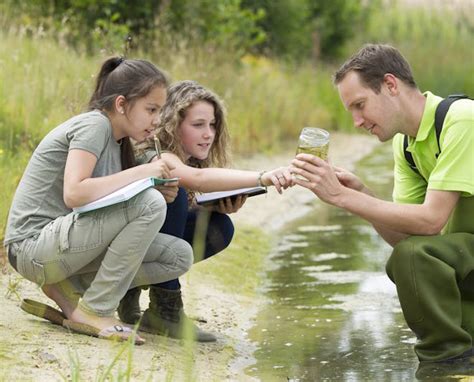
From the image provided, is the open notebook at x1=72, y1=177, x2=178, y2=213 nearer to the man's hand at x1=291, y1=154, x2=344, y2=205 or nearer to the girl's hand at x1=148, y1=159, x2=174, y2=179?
the girl's hand at x1=148, y1=159, x2=174, y2=179

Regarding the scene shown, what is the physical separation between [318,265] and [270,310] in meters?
1.32

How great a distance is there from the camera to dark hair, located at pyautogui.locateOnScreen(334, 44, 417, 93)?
4871 mm

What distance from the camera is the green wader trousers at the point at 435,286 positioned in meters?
4.73

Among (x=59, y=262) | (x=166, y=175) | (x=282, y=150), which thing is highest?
(x=166, y=175)

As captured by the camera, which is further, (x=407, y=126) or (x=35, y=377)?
(x=407, y=126)


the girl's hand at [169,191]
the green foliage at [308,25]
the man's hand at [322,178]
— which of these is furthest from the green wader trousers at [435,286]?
the green foliage at [308,25]

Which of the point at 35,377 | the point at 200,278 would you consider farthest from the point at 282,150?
the point at 35,377

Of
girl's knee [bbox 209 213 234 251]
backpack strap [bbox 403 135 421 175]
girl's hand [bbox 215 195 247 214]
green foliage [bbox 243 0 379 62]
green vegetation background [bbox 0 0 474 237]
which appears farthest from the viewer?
green foliage [bbox 243 0 379 62]

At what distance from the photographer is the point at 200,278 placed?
6.88 meters

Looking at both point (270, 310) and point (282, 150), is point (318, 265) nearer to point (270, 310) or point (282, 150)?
point (270, 310)

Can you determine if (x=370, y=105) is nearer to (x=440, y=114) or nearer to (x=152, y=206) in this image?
(x=440, y=114)

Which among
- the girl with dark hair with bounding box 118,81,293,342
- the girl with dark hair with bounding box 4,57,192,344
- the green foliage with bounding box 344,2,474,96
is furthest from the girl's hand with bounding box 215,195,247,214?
the green foliage with bounding box 344,2,474,96

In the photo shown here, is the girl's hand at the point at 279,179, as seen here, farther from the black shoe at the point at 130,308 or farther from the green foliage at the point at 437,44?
the green foliage at the point at 437,44

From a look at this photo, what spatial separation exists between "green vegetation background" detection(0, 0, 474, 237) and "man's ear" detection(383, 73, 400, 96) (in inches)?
81.2
